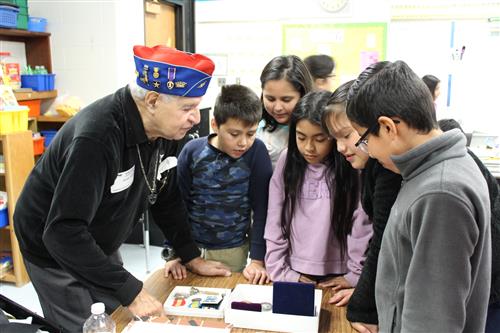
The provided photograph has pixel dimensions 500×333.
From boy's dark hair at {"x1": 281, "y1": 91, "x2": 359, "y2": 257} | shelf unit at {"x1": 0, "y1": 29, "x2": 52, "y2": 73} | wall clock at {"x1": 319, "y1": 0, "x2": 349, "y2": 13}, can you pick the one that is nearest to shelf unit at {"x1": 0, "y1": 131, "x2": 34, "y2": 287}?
shelf unit at {"x1": 0, "y1": 29, "x2": 52, "y2": 73}

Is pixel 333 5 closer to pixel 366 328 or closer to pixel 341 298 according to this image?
pixel 341 298

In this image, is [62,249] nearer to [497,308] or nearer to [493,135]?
[497,308]

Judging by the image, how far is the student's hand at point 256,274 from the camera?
144 cm

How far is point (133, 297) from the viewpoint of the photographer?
1205 millimetres

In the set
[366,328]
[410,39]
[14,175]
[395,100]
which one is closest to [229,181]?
[366,328]

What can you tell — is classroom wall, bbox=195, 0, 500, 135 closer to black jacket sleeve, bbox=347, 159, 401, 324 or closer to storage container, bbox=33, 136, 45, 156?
storage container, bbox=33, 136, 45, 156

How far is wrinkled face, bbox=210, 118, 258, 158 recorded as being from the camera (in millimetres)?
1589

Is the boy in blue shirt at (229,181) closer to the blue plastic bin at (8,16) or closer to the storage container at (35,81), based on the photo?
the blue plastic bin at (8,16)

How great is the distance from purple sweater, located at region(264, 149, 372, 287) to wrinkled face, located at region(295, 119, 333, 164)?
0.19 feet

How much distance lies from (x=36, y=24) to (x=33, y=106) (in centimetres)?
64

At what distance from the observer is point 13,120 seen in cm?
298

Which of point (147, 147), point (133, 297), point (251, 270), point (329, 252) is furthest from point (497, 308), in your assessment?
point (147, 147)

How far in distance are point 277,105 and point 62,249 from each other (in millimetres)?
974

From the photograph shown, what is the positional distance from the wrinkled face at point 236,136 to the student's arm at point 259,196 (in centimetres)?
6
